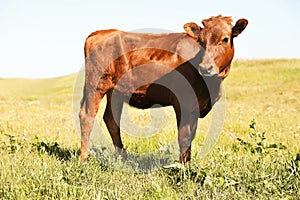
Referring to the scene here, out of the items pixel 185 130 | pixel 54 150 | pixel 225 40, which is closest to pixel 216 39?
pixel 225 40

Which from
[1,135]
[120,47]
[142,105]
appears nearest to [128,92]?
[142,105]

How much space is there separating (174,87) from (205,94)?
0.44m

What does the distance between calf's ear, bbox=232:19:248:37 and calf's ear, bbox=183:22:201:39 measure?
0.48m

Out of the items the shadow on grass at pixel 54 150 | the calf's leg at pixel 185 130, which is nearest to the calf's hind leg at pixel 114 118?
the shadow on grass at pixel 54 150

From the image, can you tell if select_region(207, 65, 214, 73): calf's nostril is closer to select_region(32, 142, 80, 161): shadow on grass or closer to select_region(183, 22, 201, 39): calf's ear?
select_region(183, 22, 201, 39): calf's ear

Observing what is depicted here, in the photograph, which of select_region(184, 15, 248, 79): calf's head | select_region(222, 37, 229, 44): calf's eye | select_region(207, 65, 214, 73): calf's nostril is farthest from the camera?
select_region(222, 37, 229, 44): calf's eye

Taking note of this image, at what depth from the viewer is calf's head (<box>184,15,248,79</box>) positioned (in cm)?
495

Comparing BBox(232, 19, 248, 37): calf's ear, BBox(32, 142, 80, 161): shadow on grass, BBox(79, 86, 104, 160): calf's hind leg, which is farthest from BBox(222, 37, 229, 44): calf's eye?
BBox(32, 142, 80, 161): shadow on grass

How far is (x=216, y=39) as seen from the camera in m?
5.09

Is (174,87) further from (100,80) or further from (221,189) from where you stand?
(221,189)

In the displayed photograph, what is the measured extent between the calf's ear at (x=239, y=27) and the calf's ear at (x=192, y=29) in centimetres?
48

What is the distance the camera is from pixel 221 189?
13.7ft

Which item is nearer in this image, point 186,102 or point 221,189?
point 221,189

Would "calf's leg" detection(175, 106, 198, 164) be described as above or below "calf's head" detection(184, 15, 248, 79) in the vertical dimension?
below
